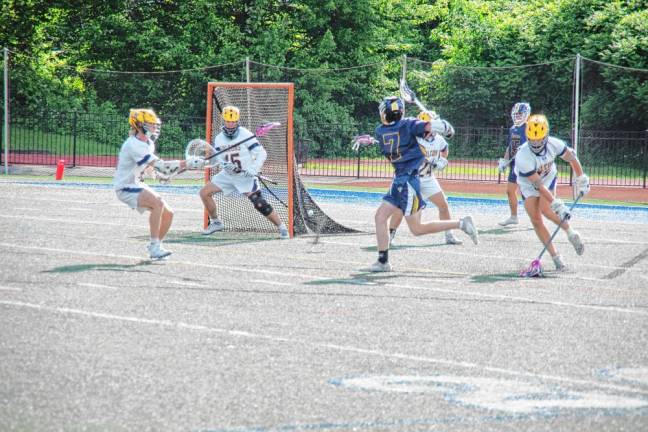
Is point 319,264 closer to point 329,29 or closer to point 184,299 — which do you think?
point 184,299

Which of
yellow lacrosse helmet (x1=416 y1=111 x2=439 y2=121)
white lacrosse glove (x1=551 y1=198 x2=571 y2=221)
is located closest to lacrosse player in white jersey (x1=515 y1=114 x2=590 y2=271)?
white lacrosse glove (x1=551 y1=198 x2=571 y2=221)

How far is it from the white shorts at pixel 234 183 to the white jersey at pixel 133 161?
2.45m

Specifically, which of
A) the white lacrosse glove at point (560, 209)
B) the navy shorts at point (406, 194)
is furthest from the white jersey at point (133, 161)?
the white lacrosse glove at point (560, 209)

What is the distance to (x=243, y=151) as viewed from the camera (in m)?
14.0

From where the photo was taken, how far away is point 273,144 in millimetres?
15062

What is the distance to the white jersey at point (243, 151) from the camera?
13852mm

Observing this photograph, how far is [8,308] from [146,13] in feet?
108

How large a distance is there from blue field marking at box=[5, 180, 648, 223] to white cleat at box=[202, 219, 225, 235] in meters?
1.13

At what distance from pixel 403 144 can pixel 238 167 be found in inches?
134

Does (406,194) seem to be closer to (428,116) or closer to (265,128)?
(428,116)

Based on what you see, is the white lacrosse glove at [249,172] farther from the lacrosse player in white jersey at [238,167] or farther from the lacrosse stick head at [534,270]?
the lacrosse stick head at [534,270]

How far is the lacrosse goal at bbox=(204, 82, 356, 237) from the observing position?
573 inches

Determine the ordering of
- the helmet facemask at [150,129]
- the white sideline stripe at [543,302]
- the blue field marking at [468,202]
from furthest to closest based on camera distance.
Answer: the blue field marking at [468,202], the helmet facemask at [150,129], the white sideline stripe at [543,302]

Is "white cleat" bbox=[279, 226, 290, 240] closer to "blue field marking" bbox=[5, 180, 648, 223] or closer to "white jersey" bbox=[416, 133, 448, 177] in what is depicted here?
"blue field marking" bbox=[5, 180, 648, 223]
